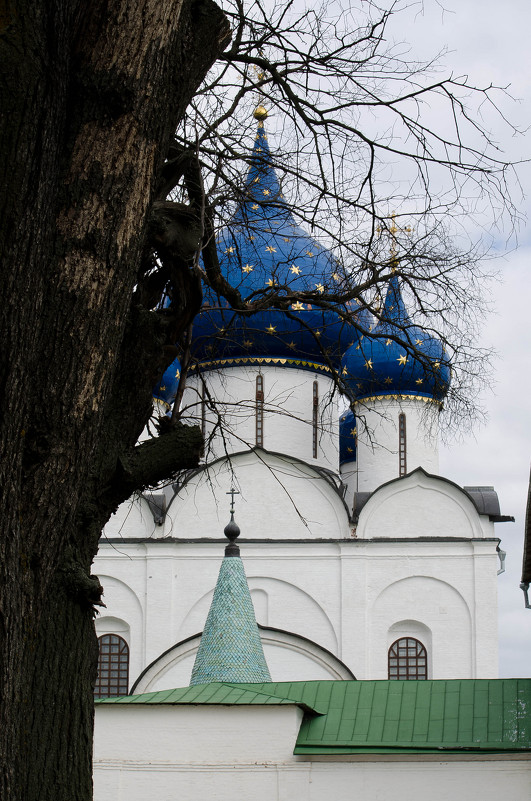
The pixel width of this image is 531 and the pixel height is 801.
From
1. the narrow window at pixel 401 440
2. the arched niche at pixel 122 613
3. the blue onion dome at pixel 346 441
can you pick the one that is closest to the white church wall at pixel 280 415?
the narrow window at pixel 401 440

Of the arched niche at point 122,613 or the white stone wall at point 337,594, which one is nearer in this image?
the white stone wall at point 337,594

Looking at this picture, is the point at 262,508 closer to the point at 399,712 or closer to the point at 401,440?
the point at 401,440

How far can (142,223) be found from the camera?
11.5 ft

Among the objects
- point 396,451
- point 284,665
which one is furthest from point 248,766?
point 396,451

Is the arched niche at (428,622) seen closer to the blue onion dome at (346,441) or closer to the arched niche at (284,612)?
the arched niche at (284,612)

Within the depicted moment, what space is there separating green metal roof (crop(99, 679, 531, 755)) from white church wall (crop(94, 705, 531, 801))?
0.11 metres

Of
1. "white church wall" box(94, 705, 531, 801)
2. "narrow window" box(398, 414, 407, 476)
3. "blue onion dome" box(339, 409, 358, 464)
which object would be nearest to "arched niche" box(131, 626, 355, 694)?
"narrow window" box(398, 414, 407, 476)

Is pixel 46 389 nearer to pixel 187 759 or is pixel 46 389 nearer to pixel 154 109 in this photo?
pixel 154 109

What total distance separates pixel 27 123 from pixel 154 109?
592 mm

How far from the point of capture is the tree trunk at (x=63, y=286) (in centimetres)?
295

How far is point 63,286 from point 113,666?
14.0 meters

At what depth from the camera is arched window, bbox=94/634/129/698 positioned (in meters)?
16.4

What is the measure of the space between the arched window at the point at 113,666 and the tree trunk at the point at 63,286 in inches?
512

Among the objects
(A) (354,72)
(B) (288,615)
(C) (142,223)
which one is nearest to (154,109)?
(C) (142,223)
